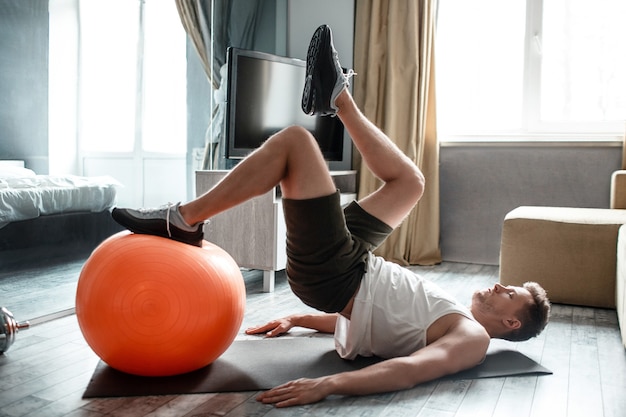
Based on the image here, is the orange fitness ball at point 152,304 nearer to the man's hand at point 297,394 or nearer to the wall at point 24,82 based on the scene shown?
the man's hand at point 297,394

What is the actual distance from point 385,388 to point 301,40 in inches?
130

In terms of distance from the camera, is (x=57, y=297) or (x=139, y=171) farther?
(x=139, y=171)

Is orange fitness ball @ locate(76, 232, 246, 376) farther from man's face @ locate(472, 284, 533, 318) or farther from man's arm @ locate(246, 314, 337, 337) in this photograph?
man's face @ locate(472, 284, 533, 318)

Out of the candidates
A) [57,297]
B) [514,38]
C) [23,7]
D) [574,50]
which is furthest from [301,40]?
[57,297]

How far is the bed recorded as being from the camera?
2453 millimetres

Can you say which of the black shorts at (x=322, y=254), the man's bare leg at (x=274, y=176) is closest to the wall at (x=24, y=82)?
the man's bare leg at (x=274, y=176)

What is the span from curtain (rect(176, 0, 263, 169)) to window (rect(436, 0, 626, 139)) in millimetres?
1466

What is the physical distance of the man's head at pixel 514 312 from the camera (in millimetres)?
1997

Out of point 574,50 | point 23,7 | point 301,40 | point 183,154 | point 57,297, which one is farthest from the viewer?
point 301,40

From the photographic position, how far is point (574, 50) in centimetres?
396

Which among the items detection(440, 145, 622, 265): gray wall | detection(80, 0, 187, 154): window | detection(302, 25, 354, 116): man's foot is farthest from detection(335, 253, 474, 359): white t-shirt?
detection(440, 145, 622, 265): gray wall

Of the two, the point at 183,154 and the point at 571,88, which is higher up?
the point at 571,88

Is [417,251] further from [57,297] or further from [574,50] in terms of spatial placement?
[57,297]

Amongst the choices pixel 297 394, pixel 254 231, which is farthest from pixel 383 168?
pixel 254 231
